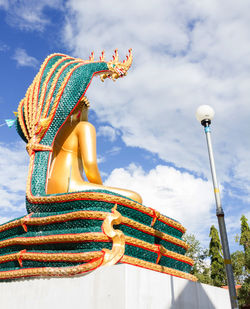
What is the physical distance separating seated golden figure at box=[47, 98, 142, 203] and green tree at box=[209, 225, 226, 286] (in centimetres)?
1838

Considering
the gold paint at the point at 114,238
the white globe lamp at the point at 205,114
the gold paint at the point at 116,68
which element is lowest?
the gold paint at the point at 114,238

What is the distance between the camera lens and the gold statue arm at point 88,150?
22.6 ft

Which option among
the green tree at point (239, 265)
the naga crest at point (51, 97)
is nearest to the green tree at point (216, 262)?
the green tree at point (239, 265)

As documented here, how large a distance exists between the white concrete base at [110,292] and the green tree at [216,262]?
18102 millimetres

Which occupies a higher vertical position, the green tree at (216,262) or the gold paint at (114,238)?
the green tree at (216,262)

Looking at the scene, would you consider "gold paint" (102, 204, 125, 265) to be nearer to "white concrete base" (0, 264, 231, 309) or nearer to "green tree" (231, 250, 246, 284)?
"white concrete base" (0, 264, 231, 309)

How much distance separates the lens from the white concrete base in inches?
158

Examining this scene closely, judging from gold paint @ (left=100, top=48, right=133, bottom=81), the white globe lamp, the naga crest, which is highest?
gold paint @ (left=100, top=48, right=133, bottom=81)

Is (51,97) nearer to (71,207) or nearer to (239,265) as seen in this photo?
(71,207)

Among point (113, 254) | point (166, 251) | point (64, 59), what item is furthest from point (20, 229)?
point (64, 59)

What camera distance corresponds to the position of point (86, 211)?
5051mm

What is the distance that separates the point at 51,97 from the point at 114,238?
11.6 feet

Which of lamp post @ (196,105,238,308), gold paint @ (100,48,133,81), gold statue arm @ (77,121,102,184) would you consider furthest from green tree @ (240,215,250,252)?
lamp post @ (196,105,238,308)

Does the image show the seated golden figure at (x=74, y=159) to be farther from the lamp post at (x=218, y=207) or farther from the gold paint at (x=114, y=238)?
the lamp post at (x=218, y=207)
